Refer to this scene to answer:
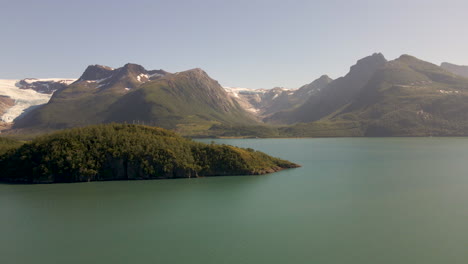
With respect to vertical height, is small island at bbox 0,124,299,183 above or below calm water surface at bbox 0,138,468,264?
above

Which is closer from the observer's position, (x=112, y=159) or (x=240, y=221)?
(x=240, y=221)

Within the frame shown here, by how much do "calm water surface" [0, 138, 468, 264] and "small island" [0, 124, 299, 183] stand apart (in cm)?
423

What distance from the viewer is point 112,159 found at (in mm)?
84375

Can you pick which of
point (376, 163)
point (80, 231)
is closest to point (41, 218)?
point (80, 231)

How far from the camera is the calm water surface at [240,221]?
38188mm

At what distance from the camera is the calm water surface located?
125ft

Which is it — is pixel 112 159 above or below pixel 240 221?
above

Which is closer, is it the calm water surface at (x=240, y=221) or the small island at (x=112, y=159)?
the calm water surface at (x=240, y=221)

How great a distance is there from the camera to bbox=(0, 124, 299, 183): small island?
81125mm

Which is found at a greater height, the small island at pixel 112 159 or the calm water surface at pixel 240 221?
the small island at pixel 112 159

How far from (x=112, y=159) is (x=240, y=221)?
4642 cm

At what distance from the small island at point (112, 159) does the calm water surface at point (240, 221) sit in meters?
4.23

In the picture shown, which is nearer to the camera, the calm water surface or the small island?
the calm water surface

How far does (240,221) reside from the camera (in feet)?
166
